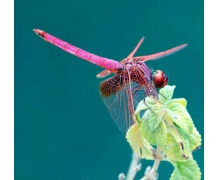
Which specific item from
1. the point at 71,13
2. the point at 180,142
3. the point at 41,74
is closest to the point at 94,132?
the point at 41,74

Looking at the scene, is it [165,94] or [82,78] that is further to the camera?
[82,78]

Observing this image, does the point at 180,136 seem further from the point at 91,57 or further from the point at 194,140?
the point at 91,57

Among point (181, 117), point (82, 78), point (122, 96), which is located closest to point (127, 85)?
point (122, 96)

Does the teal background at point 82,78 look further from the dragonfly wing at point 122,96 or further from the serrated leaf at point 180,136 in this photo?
the serrated leaf at point 180,136

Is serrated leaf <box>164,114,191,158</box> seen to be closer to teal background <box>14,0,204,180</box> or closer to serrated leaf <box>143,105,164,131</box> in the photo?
serrated leaf <box>143,105,164,131</box>

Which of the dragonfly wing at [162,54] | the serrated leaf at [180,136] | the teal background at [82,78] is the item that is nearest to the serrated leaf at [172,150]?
the serrated leaf at [180,136]
